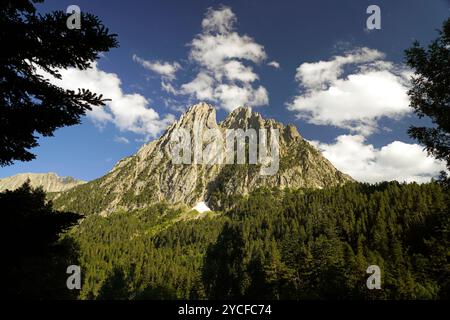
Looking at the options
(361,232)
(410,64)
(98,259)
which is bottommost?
(98,259)

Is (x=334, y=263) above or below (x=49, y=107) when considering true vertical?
below

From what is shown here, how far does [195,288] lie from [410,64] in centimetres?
9479

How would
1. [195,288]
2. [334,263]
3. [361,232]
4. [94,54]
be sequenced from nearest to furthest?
[94,54]
[334,263]
[195,288]
[361,232]

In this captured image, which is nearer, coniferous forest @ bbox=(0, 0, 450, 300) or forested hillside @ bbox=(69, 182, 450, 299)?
coniferous forest @ bbox=(0, 0, 450, 300)

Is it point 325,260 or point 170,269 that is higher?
point 325,260

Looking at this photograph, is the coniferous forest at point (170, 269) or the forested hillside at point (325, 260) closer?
the coniferous forest at point (170, 269)

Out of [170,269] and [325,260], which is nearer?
[325,260]

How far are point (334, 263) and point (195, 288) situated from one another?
4496 centimetres

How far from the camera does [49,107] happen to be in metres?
8.47
